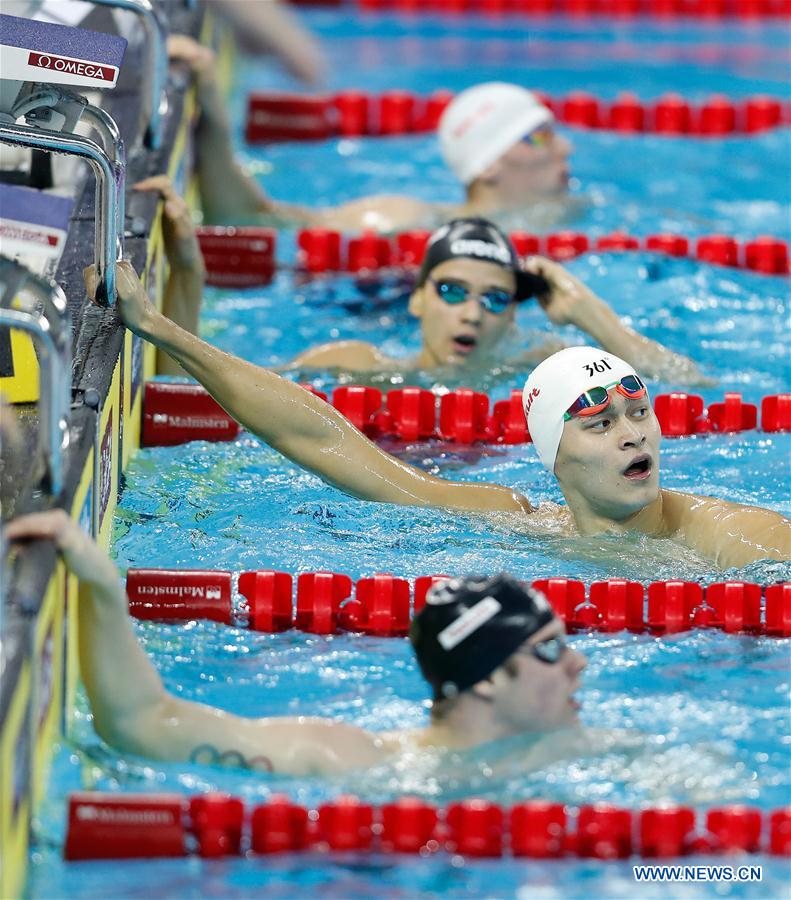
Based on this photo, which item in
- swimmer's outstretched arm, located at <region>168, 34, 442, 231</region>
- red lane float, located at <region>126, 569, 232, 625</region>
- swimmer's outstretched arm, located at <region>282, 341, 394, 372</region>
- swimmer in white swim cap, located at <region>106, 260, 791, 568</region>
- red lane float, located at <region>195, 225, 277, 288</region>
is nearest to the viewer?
red lane float, located at <region>126, 569, 232, 625</region>

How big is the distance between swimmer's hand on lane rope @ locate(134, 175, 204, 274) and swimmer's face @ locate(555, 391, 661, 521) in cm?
141

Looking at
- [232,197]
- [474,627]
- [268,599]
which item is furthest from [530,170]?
[474,627]

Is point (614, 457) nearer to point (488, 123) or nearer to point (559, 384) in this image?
point (559, 384)

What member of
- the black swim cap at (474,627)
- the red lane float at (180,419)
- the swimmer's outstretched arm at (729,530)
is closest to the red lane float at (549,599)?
the swimmer's outstretched arm at (729,530)

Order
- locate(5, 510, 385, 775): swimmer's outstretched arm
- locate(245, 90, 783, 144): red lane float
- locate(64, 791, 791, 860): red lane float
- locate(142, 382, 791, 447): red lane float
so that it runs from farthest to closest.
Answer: locate(245, 90, 783, 144): red lane float, locate(142, 382, 791, 447): red lane float, locate(5, 510, 385, 775): swimmer's outstretched arm, locate(64, 791, 791, 860): red lane float

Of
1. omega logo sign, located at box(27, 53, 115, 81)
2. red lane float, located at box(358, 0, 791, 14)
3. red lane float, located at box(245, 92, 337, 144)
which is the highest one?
red lane float, located at box(358, 0, 791, 14)

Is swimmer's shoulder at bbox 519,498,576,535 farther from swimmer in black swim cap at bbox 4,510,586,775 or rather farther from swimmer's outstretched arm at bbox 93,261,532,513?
swimmer in black swim cap at bbox 4,510,586,775

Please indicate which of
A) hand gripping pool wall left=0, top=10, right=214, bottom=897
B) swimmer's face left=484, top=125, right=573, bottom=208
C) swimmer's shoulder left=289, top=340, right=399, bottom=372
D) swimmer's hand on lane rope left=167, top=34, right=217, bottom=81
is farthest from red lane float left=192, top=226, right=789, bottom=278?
swimmer's shoulder left=289, top=340, right=399, bottom=372

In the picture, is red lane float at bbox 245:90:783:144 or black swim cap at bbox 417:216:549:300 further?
red lane float at bbox 245:90:783:144

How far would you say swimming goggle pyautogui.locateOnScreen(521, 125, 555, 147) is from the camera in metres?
7.06

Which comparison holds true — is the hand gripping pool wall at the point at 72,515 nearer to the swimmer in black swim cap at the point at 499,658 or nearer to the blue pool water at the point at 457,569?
the blue pool water at the point at 457,569

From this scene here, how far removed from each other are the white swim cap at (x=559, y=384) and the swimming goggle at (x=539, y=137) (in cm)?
280

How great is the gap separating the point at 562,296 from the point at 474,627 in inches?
91.0

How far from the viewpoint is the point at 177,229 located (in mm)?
5125
